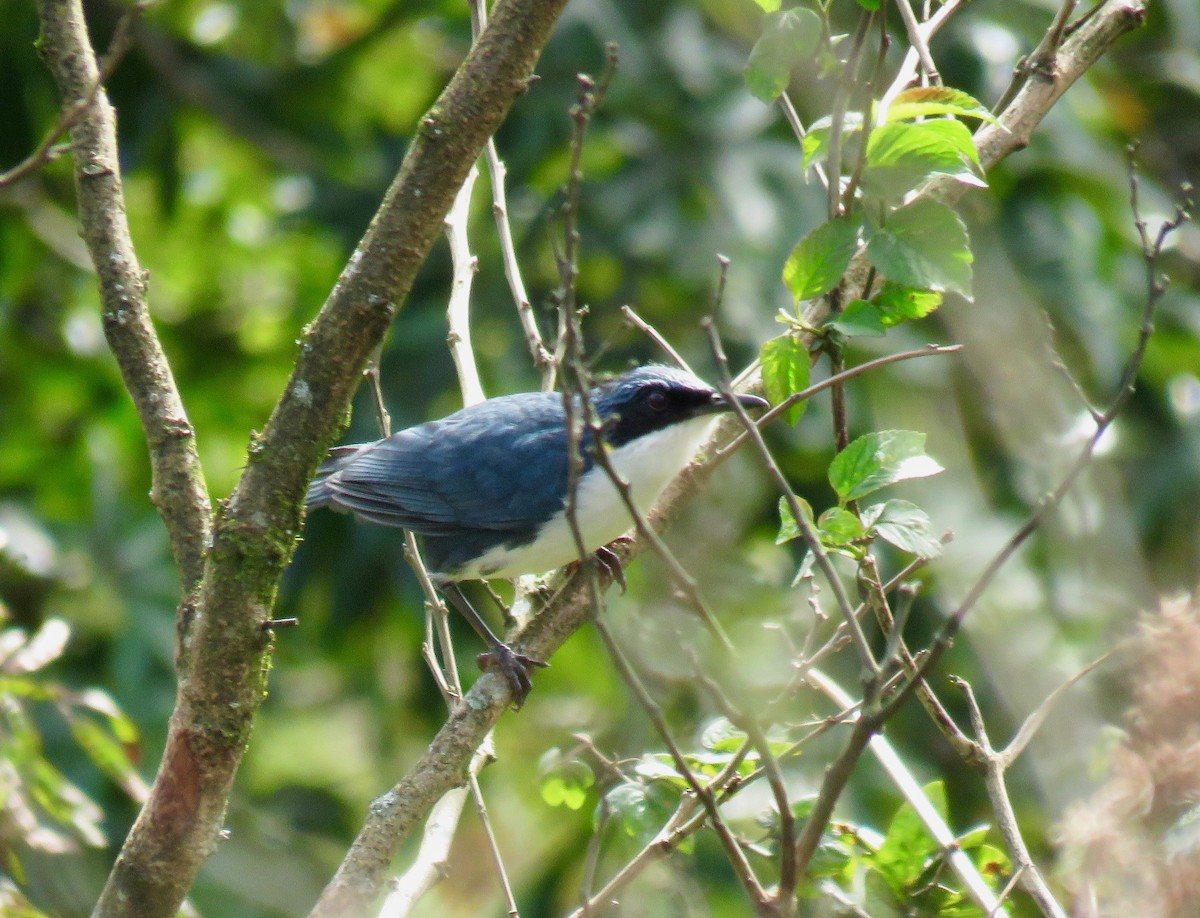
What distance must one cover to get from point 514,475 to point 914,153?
8.94ft

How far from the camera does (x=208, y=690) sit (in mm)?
2887

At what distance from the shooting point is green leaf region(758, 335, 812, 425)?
2.81 meters

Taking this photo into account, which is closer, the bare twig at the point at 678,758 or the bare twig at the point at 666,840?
the bare twig at the point at 678,758

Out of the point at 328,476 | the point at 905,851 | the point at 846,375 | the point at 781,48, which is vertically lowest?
the point at 905,851

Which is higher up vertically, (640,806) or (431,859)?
(640,806)

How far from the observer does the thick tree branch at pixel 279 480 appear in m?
2.81

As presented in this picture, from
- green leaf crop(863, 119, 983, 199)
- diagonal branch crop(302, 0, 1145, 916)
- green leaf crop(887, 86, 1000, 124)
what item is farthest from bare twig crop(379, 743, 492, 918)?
green leaf crop(887, 86, 1000, 124)

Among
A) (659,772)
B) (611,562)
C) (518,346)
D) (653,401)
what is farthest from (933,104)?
(518,346)

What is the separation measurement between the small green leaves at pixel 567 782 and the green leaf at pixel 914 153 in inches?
61.8

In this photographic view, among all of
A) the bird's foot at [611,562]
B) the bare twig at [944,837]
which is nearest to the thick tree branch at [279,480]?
the bare twig at [944,837]

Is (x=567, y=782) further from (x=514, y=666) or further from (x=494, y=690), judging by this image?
(x=514, y=666)

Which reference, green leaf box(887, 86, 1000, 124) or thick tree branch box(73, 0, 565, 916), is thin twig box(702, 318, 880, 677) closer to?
green leaf box(887, 86, 1000, 124)

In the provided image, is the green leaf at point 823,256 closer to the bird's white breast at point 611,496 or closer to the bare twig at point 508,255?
the bare twig at point 508,255

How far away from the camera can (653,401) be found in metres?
4.68
